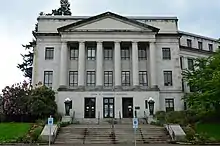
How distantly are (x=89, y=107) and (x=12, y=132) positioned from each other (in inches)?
612

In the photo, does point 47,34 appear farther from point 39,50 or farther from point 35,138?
point 35,138

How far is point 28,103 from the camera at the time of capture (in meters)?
38.8

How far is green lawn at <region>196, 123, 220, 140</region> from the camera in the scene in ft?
97.0

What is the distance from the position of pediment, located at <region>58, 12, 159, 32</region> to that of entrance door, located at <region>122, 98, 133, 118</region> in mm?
10535

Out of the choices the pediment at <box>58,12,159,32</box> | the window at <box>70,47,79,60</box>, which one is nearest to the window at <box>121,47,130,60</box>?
the pediment at <box>58,12,159,32</box>

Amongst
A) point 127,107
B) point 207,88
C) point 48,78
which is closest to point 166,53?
point 127,107

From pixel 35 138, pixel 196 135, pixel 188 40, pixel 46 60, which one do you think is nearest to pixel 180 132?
pixel 196 135

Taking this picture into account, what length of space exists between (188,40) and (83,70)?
2178 centimetres

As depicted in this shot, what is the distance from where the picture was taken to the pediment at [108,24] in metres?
46.2

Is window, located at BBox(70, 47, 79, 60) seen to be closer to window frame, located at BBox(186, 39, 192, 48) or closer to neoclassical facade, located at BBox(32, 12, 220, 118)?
neoclassical facade, located at BBox(32, 12, 220, 118)

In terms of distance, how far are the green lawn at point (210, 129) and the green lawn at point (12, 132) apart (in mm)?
16977

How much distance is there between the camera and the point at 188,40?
56.2m

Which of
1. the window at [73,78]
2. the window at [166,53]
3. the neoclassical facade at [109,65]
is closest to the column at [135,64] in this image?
the neoclassical facade at [109,65]

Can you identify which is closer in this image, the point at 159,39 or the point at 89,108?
the point at 89,108
